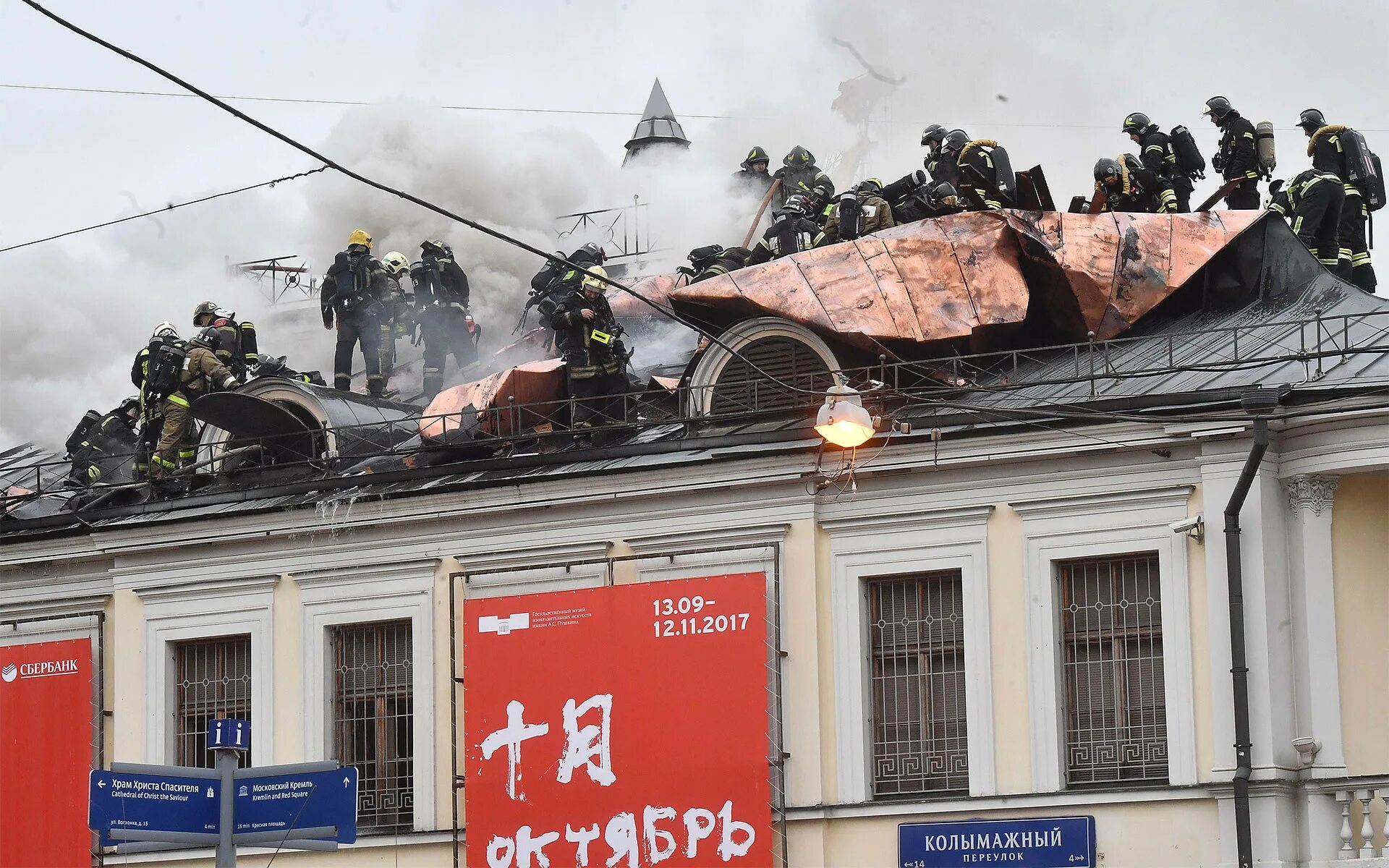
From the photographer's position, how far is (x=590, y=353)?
27938mm

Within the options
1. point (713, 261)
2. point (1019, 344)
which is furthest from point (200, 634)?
point (1019, 344)

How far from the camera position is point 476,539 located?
26.8 m

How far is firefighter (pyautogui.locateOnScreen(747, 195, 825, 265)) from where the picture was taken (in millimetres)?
31328

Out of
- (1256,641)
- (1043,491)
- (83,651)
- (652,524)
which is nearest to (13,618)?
(83,651)

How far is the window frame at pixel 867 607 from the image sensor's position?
24.1 m

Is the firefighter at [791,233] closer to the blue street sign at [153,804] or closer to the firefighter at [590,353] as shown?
the firefighter at [590,353]

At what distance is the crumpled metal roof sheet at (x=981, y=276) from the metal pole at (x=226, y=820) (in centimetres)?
1137

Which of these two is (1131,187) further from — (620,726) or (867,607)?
(620,726)

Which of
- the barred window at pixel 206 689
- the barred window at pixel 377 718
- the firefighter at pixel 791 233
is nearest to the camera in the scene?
the barred window at pixel 377 718

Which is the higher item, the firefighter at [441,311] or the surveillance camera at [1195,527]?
the firefighter at [441,311]

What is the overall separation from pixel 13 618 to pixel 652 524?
903cm

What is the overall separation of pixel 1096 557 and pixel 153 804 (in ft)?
36.3

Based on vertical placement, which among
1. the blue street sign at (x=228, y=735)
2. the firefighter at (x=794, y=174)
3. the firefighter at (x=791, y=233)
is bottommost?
the blue street sign at (x=228, y=735)

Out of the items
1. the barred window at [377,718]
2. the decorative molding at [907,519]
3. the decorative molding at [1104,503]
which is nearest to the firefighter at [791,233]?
the decorative molding at [907,519]
